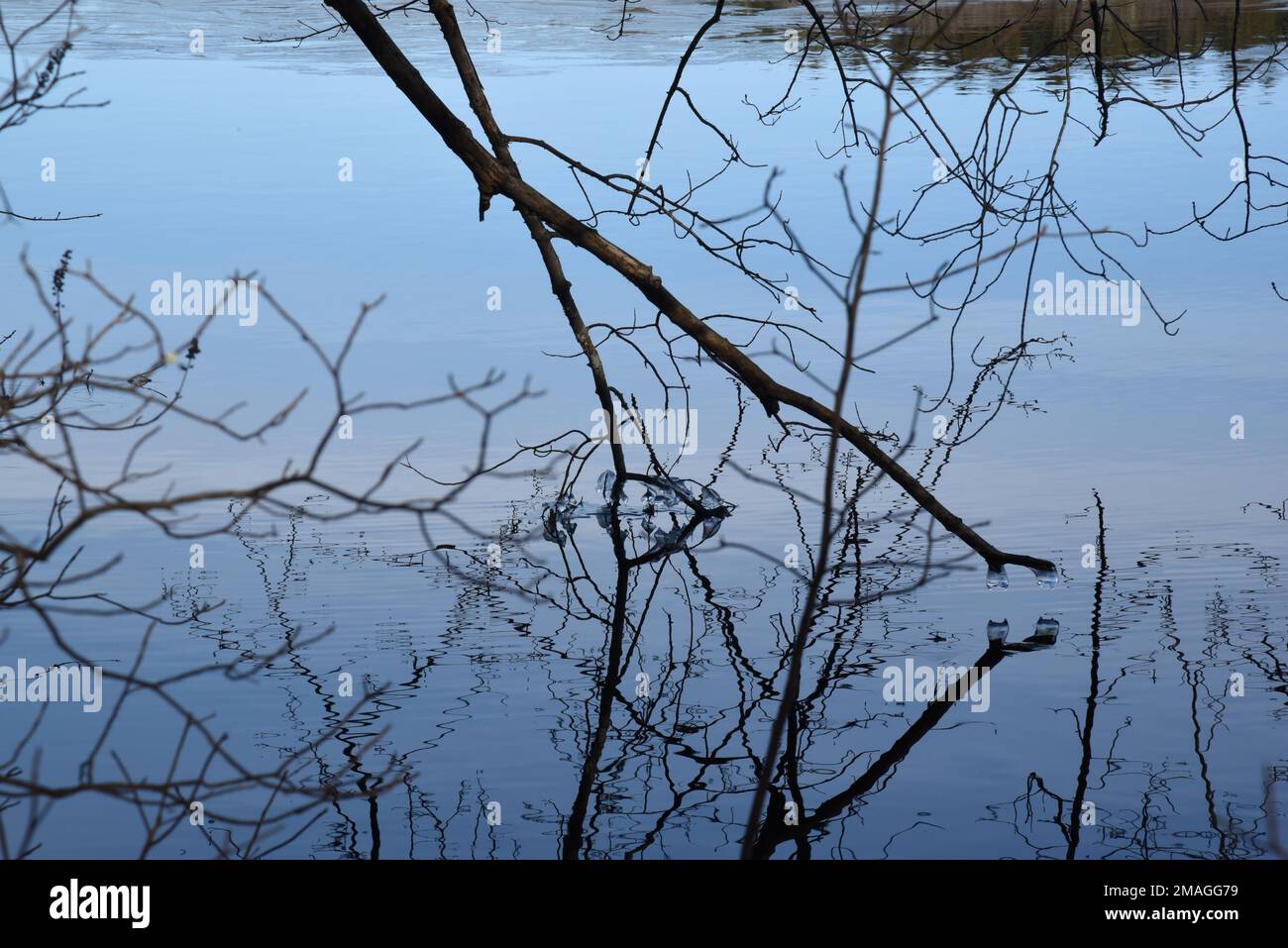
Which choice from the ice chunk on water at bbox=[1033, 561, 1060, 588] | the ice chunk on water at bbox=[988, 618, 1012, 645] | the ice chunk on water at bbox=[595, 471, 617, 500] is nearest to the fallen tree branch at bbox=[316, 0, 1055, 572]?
the ice chunk on water at bbox=[988, 618, 1012, 645]

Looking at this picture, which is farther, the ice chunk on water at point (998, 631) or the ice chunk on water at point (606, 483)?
the ice chunk on water at point (606, 483)

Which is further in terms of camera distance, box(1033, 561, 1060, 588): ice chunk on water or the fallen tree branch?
box(1033, 561, 1060, 588): ice chunk on water

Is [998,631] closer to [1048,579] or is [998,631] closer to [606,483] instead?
[1048,579]

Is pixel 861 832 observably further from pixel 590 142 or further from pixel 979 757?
pixel 590 142

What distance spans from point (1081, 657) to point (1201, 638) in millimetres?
370

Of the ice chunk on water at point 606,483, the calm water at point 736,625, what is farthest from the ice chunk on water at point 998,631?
the ice chunk on water at point 606,483

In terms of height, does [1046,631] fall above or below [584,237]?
below

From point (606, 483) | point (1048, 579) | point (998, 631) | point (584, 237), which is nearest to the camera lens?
point (584, 237)

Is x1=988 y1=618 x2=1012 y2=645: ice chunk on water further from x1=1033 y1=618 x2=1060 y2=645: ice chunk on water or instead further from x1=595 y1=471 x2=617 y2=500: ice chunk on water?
x1=595 y1=471 x2=617 y2=500: ice chunk on water

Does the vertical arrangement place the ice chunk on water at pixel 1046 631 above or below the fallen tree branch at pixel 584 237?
below

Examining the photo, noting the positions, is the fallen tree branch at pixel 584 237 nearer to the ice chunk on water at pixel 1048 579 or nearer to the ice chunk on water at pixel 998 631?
the ice chunk on water at pixel 998 631

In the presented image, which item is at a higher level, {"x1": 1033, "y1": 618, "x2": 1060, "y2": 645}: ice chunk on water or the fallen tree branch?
the fallen tree branch

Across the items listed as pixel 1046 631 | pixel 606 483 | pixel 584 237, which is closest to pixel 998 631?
pixel 1046 631
